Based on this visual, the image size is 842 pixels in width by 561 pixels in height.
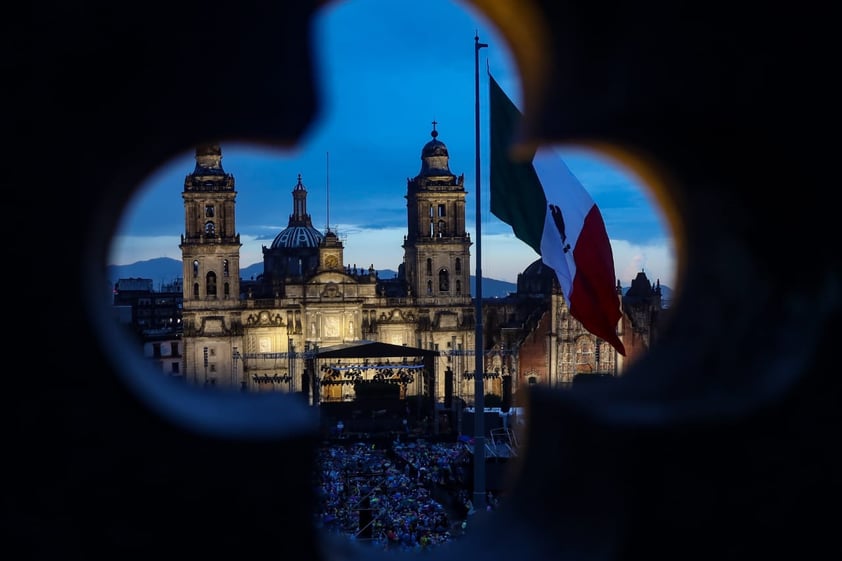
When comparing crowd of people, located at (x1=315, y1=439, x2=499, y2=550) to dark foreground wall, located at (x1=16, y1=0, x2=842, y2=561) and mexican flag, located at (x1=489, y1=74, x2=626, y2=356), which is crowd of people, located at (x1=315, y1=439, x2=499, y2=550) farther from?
dark foreground wall, located at (x1=16, y1=0, x2=842, y2=561)

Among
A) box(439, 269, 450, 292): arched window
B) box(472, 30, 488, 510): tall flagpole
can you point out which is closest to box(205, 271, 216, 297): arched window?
box(439, 269, 450, 292): arched window

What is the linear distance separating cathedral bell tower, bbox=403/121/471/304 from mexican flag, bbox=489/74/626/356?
36.5 m

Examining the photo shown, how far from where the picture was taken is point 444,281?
50031 mm

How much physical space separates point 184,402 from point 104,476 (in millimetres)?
266

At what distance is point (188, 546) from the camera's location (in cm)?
216

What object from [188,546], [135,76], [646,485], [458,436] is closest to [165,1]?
[135,76]

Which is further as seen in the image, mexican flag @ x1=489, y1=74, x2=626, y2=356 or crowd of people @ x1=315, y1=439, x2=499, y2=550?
crowd of people @ x1=315, y1=439, x2=499, y2=550

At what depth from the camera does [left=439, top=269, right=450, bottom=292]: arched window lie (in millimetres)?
49844

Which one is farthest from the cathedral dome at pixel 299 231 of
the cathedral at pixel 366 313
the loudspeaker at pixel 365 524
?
the loudspeaker at pixel 365 524

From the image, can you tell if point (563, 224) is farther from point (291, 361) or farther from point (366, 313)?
point (366, 313)

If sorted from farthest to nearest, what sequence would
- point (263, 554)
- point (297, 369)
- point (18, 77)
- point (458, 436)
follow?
1. point (297, 369)
2. point (458, 436)
3. point (263, 554)
4. point (18, 77)

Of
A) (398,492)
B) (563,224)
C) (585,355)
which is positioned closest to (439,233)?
(585,355)

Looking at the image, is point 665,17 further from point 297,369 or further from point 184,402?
point 297,369

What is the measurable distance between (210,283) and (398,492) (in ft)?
98.9
